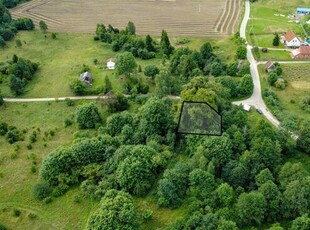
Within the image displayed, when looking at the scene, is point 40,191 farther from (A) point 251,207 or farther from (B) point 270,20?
(B) point 270,20

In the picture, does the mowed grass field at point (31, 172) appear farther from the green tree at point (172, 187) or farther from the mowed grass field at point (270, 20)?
the mowed grass field at point (270, 20)

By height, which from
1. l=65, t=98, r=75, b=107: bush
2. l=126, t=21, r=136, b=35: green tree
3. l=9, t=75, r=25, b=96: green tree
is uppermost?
l=126, t=21, r=136, b=35: green tree

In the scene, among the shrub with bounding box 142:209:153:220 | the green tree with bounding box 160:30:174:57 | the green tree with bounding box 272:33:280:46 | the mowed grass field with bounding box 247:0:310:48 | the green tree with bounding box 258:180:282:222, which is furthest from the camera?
the mowed grass field with bounding box 247:0:310:48

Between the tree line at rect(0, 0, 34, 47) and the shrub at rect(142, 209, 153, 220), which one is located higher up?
the tree line at rect(0, 0, 34, 47)

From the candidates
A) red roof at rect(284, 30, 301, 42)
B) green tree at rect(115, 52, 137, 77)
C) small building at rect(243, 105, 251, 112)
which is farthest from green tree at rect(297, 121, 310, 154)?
red roof at rect(284, 30, 301, 42)

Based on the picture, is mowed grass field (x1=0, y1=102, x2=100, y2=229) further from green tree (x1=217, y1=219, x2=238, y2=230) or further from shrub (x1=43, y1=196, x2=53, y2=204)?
green tree (x1=217, y1=219, x2=238, y2=230)

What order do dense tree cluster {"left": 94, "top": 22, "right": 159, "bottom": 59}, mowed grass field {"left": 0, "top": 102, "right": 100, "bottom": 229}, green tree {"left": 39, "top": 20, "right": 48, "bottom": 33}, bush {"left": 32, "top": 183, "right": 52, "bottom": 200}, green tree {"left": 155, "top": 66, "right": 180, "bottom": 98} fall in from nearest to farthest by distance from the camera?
mowed grass field {"left": 0, "top": 102, "right": 100, "bottom": 229}, bush {"left": 32, "top": 183, "right": 52, "bottom": 200}, green tree {"left": 155, "top": 66, "right": 180, "bottom": 98}, dense tree cluster {"left": 94, "top": 22, "right": 159, "bottom": 59}, green tree {"left": 39, "top": 20, "right": 48, "bottom": 33}

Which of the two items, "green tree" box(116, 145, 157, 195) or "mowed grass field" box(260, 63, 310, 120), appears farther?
"mowed grass field" box(260, 63, 310, 120)
